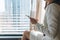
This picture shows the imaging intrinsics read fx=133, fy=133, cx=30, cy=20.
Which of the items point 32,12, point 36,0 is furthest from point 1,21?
point 36,0

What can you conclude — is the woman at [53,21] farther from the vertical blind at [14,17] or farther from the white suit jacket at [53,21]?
the vertical blind at [14,17]

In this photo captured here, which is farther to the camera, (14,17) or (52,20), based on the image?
(14,17)

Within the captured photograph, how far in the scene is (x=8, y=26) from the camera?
2.66 meters

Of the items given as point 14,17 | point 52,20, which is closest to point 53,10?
point 52,20

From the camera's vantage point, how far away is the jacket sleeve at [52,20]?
1.38 meters

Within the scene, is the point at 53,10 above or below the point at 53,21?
above

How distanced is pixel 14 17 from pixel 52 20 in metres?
1.34

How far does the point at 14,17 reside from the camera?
103 inches

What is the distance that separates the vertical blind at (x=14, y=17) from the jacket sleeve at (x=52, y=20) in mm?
1171

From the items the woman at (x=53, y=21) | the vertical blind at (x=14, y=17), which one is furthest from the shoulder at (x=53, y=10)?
the vertical blind at (x=14, y=17)

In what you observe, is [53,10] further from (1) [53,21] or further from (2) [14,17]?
(2) [14,17]

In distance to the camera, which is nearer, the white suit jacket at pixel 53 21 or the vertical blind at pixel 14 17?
the white suit jacket at pixel 53 21

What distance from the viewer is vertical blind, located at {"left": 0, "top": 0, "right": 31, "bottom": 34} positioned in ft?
8.43

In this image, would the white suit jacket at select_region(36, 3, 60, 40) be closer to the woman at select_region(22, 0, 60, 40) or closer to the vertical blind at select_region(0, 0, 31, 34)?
the woman at select_region(22, 0, 60, 40)
